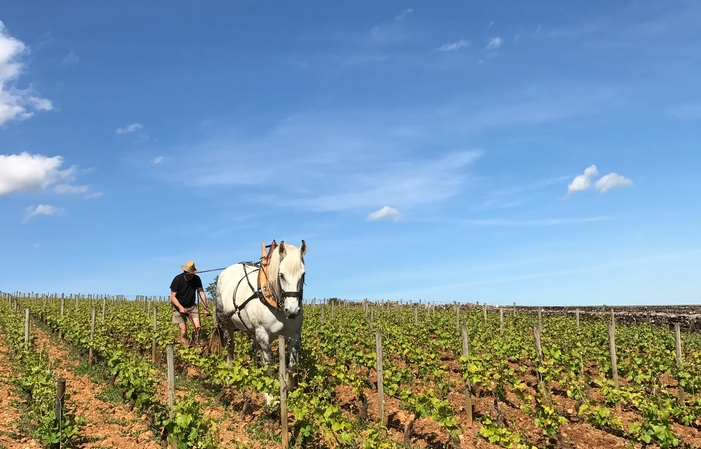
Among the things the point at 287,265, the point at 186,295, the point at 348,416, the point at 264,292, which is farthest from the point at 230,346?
the point at 287,265

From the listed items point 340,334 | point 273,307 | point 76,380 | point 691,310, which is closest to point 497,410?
point 273,307

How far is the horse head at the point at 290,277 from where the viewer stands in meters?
7.72

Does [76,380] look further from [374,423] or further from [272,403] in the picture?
[374,423]

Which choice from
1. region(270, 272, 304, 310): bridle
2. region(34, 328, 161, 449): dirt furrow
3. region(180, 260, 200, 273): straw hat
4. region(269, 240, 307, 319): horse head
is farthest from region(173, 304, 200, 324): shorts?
region(269, 240, 307, 319): horse head

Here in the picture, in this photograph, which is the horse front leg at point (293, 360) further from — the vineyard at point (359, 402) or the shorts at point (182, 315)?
the shorts at point (182, 315)

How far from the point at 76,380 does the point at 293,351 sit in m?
5.76

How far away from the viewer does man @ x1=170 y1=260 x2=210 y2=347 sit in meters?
11.9

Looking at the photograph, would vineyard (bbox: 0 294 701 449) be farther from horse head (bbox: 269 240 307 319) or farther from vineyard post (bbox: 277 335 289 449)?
horse head (bbox: 269 240 307 319)

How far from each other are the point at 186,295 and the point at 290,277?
5.03 metres

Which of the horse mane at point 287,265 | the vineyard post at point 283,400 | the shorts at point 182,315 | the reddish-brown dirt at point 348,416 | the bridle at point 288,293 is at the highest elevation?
the horse mane at point 287,265

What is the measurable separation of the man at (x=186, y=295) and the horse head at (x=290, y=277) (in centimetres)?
434

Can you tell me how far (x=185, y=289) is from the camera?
11891 millimetres

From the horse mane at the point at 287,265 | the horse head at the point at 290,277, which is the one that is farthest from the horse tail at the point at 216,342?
the horse head at the point at 290,277

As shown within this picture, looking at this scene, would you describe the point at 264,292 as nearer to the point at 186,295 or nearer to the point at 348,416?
the point at 348,416
